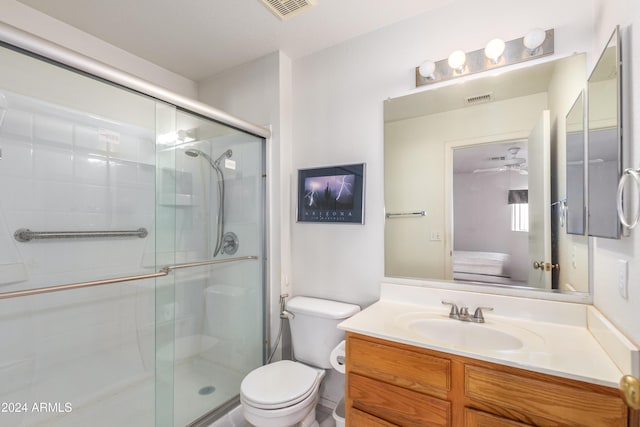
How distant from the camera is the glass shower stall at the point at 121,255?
1445 mm

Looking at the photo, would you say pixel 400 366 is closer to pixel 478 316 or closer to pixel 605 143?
pixel 478 316

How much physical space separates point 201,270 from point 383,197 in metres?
1.26

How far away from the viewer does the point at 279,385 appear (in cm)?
146

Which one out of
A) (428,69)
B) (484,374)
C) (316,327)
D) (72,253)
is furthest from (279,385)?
(428,69)

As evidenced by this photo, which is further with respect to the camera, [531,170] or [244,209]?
[244,209]

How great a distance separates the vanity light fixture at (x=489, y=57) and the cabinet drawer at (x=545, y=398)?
1365 mm

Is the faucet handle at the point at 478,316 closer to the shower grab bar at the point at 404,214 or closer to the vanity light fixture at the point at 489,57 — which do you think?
the shower grab bar at the point at 404,214

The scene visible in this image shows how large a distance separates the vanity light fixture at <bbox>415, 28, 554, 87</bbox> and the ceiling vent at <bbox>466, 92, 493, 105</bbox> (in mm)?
128

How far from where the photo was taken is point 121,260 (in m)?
1.79

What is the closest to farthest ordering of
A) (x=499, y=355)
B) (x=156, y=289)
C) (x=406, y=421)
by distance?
1. (x=499, y=355)
2. (x=406, y=421)
3. (x=156, y=289)

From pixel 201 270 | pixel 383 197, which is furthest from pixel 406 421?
pixel 201 270

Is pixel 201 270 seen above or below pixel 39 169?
below

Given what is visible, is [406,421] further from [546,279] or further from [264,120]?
[264,120]

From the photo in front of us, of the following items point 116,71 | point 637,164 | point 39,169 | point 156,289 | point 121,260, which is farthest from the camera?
point 121,260
